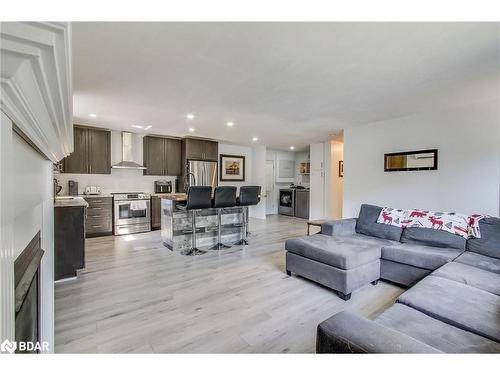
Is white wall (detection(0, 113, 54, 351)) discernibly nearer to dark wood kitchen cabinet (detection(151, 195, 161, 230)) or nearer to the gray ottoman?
the gray ottoman

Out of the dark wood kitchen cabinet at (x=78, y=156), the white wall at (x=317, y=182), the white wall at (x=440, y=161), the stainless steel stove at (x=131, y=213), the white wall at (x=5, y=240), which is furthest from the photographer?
the white wall at (x=317, y=182)

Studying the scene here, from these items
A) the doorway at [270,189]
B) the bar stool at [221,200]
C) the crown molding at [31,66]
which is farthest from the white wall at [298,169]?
the crown molding at [31,66]

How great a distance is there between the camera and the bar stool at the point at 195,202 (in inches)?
152

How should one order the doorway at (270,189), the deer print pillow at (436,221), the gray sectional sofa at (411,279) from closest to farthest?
the gray sectional sofa at (411,279)
the deer print pillow at (436,221)
the doorway at (270,189)

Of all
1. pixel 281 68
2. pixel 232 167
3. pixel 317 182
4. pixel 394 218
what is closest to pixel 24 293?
pixel 281 68

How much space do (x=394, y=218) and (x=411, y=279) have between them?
96 cm

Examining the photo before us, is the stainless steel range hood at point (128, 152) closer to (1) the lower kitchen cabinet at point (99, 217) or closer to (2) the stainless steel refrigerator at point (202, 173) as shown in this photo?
(1) the lower kitchen cabinet at point (99, 217)

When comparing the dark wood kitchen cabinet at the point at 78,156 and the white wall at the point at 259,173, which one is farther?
the white wall at the point at 259,173

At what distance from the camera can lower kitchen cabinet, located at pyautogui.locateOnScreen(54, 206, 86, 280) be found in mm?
2869

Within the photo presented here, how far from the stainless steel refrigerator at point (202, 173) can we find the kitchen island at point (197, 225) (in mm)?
1772

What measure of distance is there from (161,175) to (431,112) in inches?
227

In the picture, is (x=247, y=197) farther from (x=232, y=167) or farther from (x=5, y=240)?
(x=5, y=240)

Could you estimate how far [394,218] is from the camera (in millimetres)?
3420
